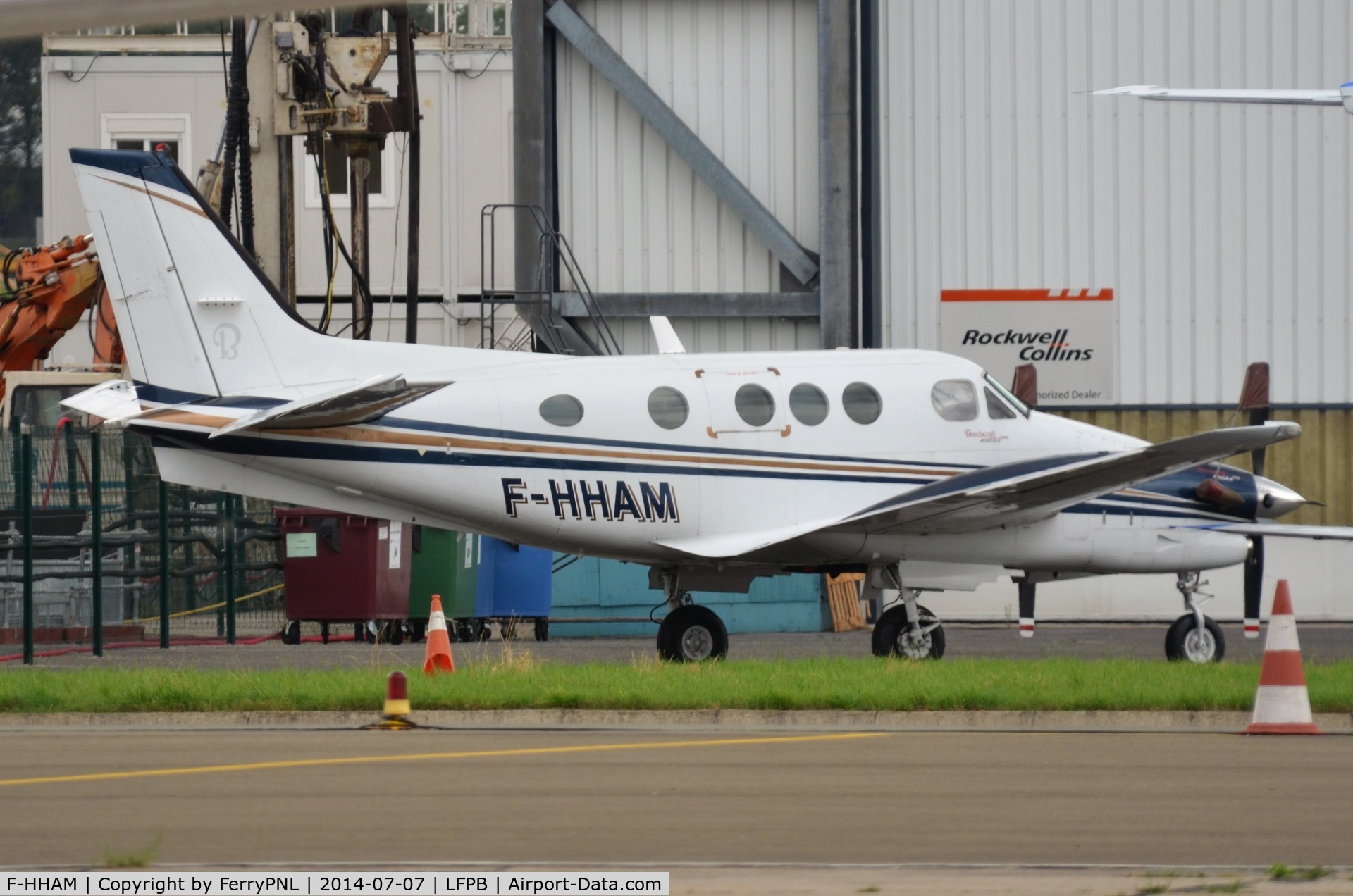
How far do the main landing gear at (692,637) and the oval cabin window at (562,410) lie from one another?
86.8 inches

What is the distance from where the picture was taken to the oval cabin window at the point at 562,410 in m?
15.4

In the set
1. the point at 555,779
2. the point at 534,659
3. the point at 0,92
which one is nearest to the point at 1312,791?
the point at 555,779

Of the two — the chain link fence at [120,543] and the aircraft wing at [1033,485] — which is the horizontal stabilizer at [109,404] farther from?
the aircraft wing at [1033,485]

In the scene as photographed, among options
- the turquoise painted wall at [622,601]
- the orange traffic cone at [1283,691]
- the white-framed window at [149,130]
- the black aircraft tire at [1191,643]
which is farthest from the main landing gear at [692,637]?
the white-framed window at [149,130]

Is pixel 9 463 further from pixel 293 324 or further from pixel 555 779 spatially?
pixel 555 779

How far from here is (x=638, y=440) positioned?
1552cm

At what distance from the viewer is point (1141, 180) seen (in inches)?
990

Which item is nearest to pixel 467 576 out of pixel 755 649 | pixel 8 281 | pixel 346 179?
pixel 755 649

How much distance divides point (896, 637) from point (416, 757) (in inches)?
281

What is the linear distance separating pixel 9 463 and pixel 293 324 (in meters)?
6.93

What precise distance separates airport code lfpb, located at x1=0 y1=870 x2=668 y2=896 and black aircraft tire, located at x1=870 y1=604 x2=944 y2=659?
32.3ft

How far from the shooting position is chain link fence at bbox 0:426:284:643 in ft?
63.2

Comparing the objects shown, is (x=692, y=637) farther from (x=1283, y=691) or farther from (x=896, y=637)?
(x=1283, y=691)

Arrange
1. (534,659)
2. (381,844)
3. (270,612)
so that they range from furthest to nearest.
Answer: (270,612) → (534,659) → (381,844)
